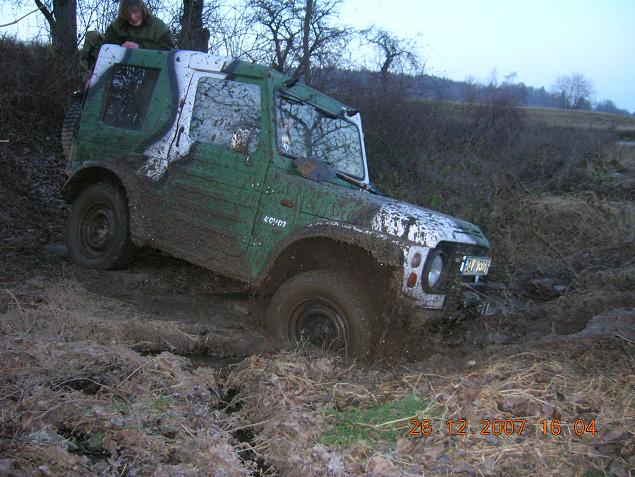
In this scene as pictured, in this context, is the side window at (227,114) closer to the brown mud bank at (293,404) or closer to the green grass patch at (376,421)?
the brown mud bank at (293,404)

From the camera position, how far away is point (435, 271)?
418 cm

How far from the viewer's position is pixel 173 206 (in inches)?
198

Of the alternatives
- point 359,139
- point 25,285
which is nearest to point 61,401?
point 25,285

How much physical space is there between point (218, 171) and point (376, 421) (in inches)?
100

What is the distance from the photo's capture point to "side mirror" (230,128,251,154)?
4.65 m

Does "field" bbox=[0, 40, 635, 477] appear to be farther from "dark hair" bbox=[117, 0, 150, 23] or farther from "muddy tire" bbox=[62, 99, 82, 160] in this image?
"dark hair" bbox=[117, 0, 150, 23]

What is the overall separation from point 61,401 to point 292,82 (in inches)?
120

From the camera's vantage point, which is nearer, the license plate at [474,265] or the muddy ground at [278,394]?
the muddy ground at [278,394]

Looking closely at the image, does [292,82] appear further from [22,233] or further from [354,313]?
[22,233]

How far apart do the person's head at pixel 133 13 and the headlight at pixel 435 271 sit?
4310 millimetres

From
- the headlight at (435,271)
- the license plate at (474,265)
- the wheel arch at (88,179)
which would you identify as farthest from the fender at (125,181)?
the license plate at (474,265)

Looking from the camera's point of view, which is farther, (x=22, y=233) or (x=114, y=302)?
(x=22, y=233)

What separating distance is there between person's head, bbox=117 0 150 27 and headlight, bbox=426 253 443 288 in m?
4.31
